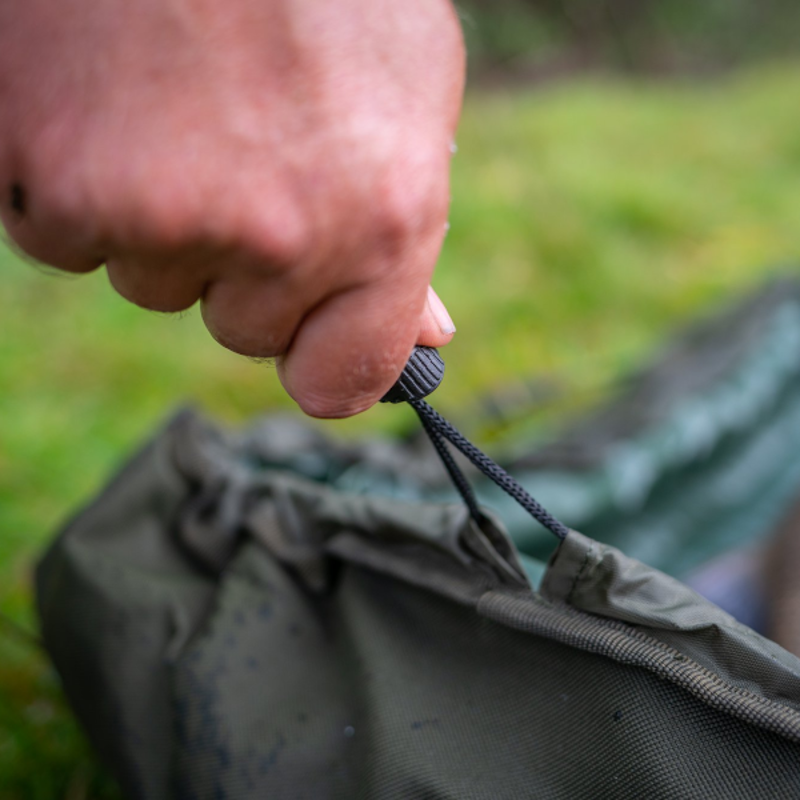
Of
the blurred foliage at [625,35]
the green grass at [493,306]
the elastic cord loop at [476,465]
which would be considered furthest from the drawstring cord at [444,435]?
the blurred foliage at [625,35]

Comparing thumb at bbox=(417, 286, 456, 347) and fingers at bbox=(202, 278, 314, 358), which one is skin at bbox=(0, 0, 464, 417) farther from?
thumb at bbox=(417, 286, 456, 347)

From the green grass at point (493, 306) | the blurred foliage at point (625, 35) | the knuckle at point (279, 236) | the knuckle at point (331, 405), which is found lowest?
the green grass at point (493, 306)

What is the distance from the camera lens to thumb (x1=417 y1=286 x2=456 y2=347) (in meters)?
0.53

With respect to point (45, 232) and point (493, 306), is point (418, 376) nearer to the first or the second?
point (45, 232)

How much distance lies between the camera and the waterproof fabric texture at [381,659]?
0.57 metres

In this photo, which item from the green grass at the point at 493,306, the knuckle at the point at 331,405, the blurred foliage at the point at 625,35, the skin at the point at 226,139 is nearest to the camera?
the skin at the point at 226,139

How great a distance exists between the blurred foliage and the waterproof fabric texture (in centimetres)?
455

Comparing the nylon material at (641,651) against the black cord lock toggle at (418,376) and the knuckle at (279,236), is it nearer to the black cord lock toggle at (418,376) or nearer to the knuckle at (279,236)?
the black cord lock toggle at (418,376)

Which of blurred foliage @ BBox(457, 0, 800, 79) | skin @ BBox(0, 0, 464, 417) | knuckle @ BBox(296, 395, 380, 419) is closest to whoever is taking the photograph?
skin @ BBox(0, 0, 464, 417)

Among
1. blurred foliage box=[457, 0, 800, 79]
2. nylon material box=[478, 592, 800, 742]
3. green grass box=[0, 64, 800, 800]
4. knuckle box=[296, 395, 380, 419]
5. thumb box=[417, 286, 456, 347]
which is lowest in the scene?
green grass box=[0, 64, 800, 800]

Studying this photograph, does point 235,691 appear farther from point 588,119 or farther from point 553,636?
point 588,119

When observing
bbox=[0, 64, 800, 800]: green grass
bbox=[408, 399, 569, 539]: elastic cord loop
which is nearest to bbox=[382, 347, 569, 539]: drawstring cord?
bbox=[408, 399, 569, 539]: elastic cord loop

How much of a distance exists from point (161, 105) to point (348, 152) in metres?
0.10

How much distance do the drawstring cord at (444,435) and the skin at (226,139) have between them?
13 cm
